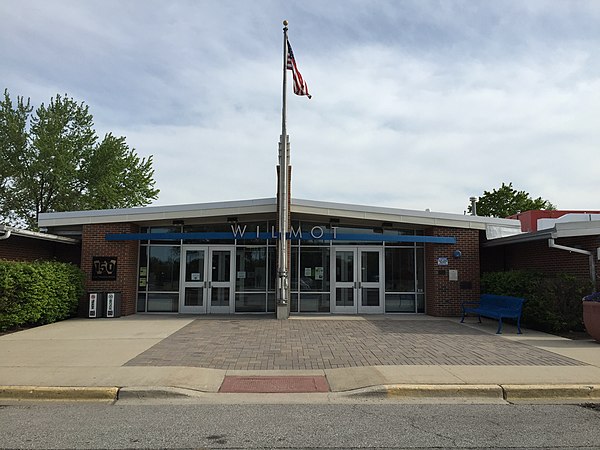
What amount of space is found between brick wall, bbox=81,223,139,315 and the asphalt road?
9755 millimetres

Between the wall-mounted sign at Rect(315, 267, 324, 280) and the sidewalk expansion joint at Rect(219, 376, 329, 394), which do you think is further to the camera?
the wall-mounted sign at Rect(315, 267, 324, 280)

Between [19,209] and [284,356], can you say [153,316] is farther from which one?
[19,209]

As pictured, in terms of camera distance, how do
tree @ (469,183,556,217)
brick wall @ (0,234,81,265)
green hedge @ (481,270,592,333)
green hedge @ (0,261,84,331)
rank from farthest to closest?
1. tree @ (469,183,556,217)
2. brick wall @ (0,234,81,265)
3. green hedge @ (481,270,592,333)
4. green hedge @ (0,261,84,331)

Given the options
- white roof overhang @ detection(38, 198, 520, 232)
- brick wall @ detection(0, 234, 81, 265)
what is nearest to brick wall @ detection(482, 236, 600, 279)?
white roof overhang @ detection(38, 198, 520, 232)

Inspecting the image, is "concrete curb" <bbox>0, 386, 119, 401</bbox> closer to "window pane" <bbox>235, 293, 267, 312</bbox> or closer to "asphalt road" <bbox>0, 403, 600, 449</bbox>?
"asphalt road" <bbox>0, 403, 600, 449</bbox>

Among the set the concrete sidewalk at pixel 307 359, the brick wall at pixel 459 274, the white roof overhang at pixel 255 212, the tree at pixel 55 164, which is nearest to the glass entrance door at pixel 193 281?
the white roof overhang at pixel 255 212

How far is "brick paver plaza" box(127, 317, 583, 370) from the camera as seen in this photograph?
28.4 ft

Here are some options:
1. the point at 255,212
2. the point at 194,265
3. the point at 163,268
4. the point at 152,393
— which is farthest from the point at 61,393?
the point at 163,268

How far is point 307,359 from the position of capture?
904 cm

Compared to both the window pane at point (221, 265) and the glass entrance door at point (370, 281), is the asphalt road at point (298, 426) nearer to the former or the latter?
the glass entrance door at point (370, 281)

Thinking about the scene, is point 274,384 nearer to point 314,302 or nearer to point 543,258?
point 314,302

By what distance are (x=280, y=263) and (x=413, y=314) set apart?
5124mm

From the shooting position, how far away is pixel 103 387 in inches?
271

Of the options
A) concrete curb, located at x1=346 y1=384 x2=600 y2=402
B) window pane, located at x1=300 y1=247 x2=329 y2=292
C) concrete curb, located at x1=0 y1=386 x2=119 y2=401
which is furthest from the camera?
window pane, located at x1=300 y1=247 x2=329 y2=292
